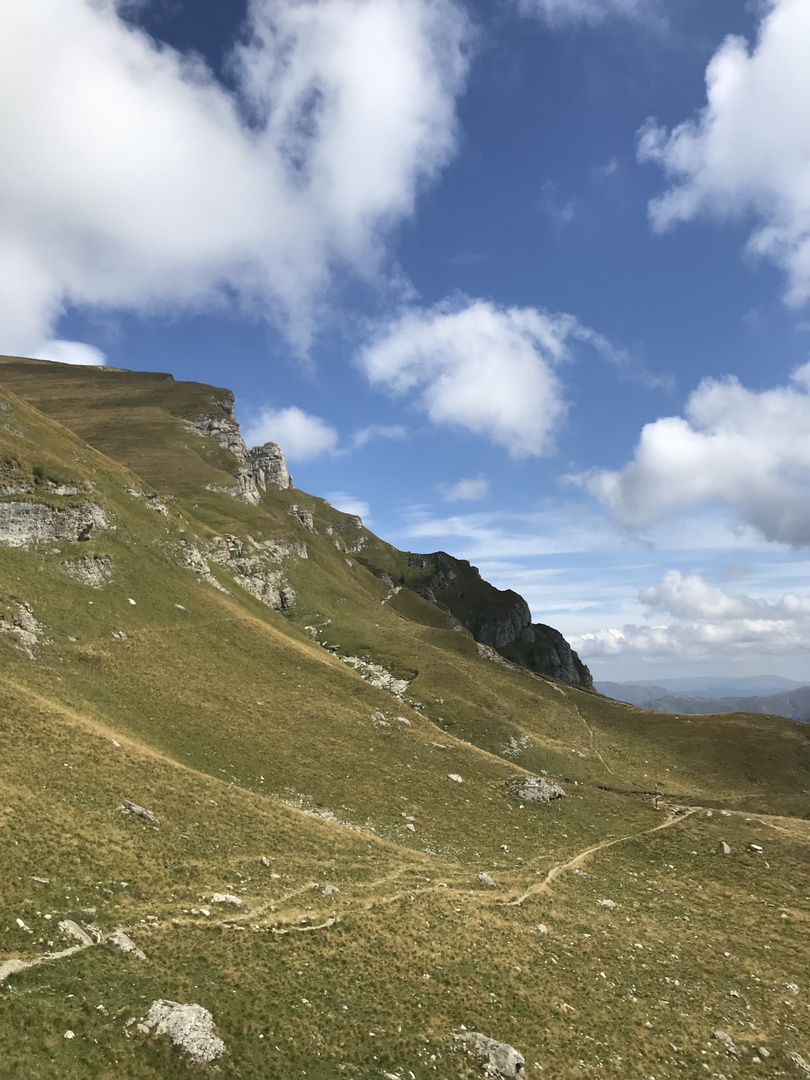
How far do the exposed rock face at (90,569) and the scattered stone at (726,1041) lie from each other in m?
64.0

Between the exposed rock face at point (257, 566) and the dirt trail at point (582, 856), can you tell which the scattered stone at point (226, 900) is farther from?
the exposed rock face at point (257, 566)

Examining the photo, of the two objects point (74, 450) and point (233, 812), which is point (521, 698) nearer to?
point (233, 812)

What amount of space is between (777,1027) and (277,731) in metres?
41.4

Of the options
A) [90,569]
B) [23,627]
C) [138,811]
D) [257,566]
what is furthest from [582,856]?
[257,566]

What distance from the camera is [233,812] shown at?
3641cm

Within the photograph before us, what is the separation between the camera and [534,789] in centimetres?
5619

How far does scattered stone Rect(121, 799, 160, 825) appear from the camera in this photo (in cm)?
3125

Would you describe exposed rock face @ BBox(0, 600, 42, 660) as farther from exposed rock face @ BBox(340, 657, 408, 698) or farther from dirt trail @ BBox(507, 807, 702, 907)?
exposed rock face @ BBox(340, 657, 408, 698)

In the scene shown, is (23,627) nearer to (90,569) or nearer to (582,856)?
(90,569)

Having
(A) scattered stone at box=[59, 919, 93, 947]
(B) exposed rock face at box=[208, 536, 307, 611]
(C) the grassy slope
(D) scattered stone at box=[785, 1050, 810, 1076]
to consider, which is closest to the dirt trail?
(C) the grassy slope

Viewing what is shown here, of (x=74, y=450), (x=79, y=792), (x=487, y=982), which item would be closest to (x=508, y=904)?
(x=487, y=982)

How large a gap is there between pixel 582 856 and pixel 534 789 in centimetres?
1130

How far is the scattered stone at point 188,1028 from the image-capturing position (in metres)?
17.0

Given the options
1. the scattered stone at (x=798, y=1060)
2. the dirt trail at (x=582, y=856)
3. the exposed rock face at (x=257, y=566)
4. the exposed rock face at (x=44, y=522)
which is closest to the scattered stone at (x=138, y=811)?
the dirt trail at (x=582, y=856)
